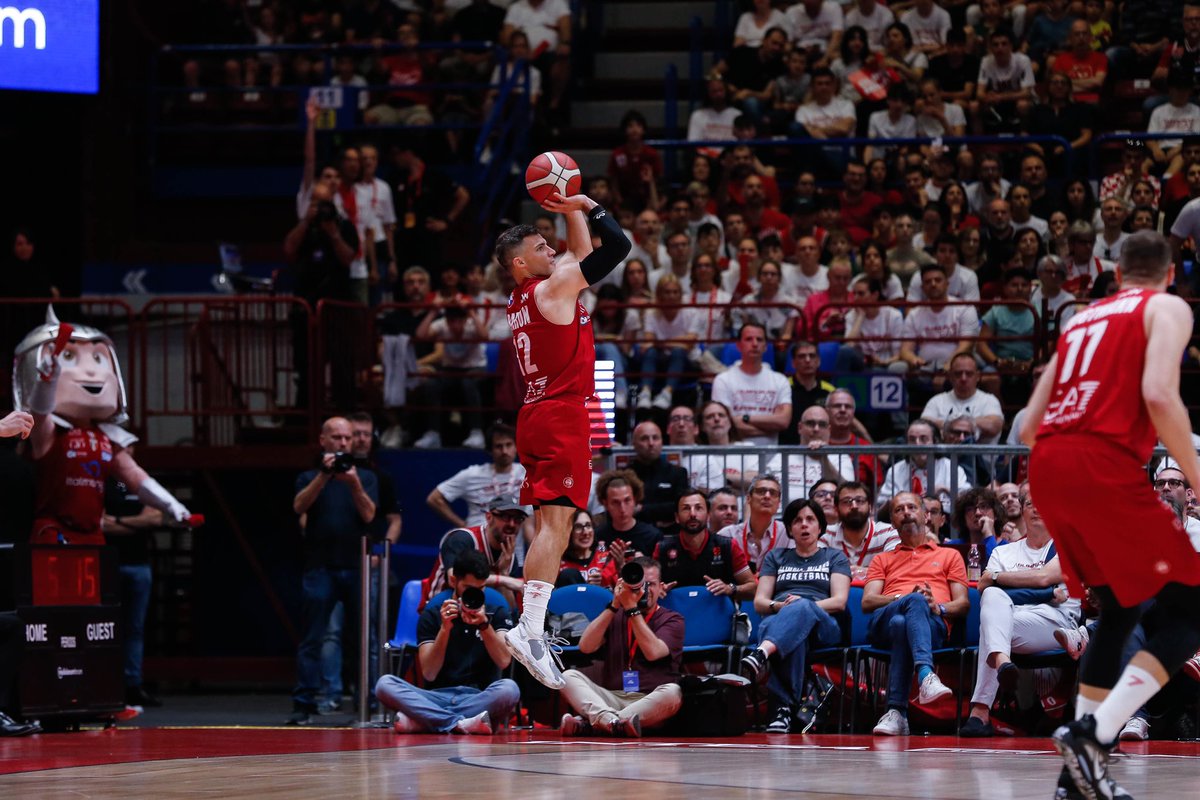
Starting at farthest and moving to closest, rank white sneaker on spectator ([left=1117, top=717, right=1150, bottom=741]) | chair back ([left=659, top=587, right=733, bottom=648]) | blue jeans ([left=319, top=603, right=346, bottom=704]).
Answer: blue jeans ([left=319, top=603, right=346, bottom=704]), chair back ([left=659, top=587, right=733, bottom=648]), white sneaker on spectator ([left=1117, top=717, right=1150, bottom=741])

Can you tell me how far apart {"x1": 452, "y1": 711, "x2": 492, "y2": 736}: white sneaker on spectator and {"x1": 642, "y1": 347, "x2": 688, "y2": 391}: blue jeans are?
4.62 meters

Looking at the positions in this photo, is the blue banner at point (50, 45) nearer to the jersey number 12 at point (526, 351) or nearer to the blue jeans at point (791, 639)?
the jersey number 12 at point (526, 351)

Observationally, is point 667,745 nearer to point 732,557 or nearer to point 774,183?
point 732,557

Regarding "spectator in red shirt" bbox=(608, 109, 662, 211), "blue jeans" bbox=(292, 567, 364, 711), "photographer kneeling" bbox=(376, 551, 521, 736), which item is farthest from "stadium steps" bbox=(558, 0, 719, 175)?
"photographer kneeling" bbox=(376, 551, 521, 736)

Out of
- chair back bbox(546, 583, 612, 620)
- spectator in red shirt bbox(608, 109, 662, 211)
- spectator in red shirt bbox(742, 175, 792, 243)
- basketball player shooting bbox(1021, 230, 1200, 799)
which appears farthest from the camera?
spectator in red shirt bbox(608, 109, 662, 211)

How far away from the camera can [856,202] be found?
16.9 m

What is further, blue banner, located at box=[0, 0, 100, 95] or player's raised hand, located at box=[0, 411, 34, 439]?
blue banner, located at box=[0, 0, 100, 95]

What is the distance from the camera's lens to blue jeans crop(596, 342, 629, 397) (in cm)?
1446

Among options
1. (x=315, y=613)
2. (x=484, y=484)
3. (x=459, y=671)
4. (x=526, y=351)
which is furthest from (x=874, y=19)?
(x=526, y=351)

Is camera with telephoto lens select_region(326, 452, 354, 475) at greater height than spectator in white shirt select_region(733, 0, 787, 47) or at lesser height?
lesser

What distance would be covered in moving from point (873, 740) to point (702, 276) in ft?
20.7

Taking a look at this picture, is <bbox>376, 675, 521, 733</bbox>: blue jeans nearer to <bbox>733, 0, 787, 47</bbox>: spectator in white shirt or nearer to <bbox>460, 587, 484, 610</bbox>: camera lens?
<bbox>460, 587, 484, 610</bbox>: camera lens

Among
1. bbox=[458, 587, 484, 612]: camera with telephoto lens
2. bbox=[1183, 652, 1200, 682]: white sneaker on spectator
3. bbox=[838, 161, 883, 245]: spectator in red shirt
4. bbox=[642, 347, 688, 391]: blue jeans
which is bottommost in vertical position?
bbox=[1183, 652, 1200, 682]: white sneaker on spectator

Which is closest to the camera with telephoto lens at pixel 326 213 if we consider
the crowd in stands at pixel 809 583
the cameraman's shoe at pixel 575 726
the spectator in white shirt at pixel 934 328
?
the crowd in stands at pixel 809 583
